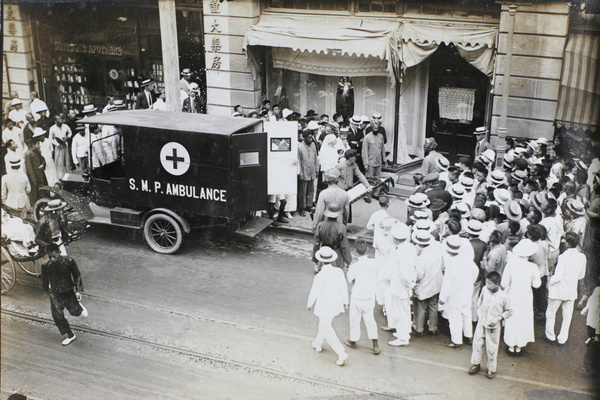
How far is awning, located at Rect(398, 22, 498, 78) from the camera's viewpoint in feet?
40.0

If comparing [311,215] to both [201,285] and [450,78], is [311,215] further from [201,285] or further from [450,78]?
[450,78]

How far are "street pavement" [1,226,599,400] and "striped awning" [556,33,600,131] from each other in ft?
15.3

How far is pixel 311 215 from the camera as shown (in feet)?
38.2

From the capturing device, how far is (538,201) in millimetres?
9094

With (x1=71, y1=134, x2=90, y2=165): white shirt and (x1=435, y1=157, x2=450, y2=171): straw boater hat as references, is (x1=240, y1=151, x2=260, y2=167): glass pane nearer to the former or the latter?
(x1=435, y1=157, x2=450, y2=171): straw boater hat

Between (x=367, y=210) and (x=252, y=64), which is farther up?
(x=252, y=64)

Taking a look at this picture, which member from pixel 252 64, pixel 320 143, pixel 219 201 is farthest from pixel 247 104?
pixel 219 201

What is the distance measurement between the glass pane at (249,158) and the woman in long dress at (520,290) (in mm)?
4391

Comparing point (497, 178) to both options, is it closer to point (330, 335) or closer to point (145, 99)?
point (330, 335)

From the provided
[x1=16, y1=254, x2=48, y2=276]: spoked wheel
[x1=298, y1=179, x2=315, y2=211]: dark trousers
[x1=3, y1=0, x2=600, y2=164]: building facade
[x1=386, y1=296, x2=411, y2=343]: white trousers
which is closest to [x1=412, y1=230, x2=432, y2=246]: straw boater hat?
[x1=386, y1=296, x2=411, y2=343]: white trousers

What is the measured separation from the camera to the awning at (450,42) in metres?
12.2

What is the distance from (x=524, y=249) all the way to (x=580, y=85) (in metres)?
5.39

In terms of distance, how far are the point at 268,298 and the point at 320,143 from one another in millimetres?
4758

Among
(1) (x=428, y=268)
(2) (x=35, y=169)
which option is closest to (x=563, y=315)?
(1) (x=428, y=268)
